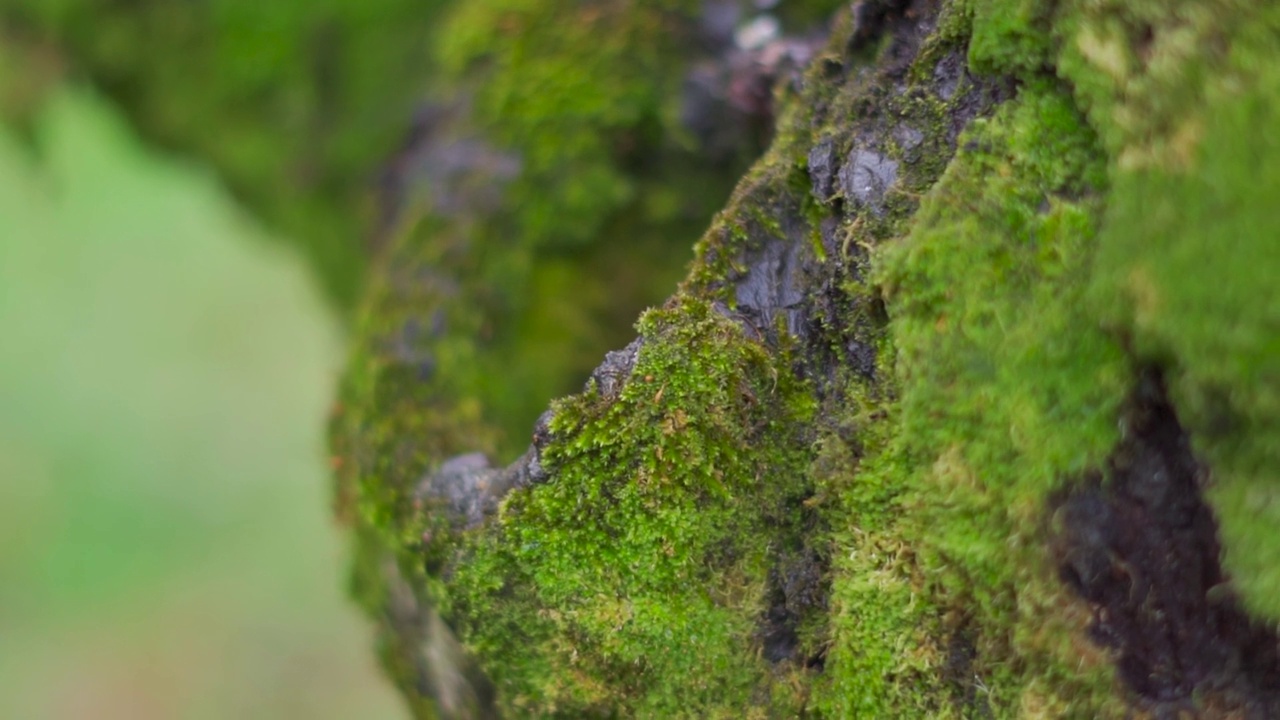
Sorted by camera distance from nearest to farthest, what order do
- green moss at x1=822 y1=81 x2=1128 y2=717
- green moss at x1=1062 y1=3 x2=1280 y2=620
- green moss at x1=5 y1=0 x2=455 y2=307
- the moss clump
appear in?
green moss at x1=1062 y1=3 x2=1280 y2=620
green moss at x1=822 y1=81 x2=1128 y2=717
the moss clump
green moss at x1=5 y1=0 x2=455 y2=307

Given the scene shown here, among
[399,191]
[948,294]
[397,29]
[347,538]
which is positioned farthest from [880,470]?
[397,29]

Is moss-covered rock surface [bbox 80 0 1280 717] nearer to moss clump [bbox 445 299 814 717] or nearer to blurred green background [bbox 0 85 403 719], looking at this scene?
moss clump [bbox 445 299 814 717]

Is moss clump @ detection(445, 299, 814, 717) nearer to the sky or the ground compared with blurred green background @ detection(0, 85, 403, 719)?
nearer to the ground

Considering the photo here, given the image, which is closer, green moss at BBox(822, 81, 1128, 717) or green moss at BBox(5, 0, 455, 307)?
green moss at BBox(822, 81, 1128, 717)

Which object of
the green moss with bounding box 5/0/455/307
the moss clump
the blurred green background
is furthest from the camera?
the blurred green background

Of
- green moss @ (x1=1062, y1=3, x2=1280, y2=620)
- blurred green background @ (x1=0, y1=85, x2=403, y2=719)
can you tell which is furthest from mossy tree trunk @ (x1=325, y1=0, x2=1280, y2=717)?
blurred green background @ (x1=0, y1=85, x2=403, y2=719)

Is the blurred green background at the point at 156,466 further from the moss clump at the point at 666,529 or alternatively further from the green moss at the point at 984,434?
the green moss at the point at 984,434

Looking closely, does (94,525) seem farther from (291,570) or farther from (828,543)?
(828,543)
